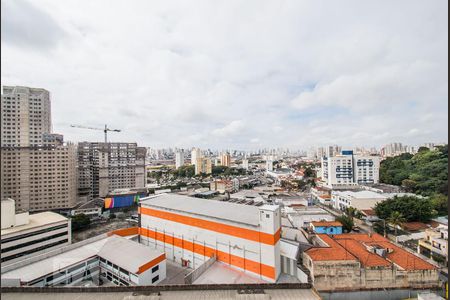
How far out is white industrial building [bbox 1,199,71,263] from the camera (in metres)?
7.49

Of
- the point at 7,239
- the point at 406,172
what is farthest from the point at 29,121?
the point at 406,172

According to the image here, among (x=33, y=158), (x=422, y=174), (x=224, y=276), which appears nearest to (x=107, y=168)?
(x=33, y=158)

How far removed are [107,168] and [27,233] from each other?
435 inches

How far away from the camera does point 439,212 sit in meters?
11.8

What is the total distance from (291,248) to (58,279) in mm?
6755

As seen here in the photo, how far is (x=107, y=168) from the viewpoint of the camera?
1842 cm

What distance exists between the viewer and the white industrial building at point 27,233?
7492 millimetres

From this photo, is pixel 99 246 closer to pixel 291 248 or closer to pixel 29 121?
pixel 291 248

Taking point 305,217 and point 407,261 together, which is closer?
point 407,261

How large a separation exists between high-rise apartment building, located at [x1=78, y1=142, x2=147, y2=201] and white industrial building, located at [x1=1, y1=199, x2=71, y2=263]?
8.76 meters

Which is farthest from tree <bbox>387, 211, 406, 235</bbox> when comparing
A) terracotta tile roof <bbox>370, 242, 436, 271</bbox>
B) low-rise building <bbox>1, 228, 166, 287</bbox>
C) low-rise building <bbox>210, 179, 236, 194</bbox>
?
low-rise building <bbox>210, 179, 236, 194</bbox>

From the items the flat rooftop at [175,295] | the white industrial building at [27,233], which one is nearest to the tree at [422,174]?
the flat rooftop at [175,295]

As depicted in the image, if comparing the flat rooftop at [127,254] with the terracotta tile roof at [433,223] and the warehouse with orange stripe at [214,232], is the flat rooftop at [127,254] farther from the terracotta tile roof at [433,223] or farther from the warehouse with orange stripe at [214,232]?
the terracotta tile roof at [433,223]

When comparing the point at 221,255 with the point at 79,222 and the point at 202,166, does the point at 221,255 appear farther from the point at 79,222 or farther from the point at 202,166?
the point at 202,166
